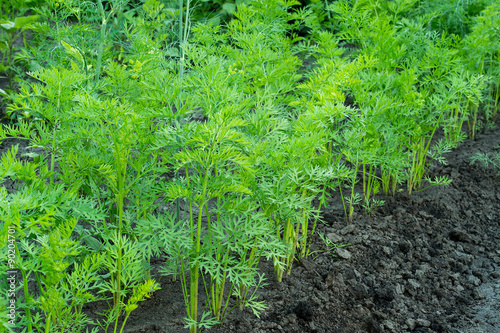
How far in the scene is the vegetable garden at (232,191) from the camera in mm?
1665

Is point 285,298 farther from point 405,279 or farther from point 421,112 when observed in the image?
point 421,112

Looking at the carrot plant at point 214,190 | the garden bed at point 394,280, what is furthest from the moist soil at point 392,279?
the carrot plant at point 214,190

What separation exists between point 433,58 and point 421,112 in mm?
364

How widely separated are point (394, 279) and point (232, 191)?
125 centimetres

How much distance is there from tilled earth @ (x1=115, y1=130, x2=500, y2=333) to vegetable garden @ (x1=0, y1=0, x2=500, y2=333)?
0.04ft

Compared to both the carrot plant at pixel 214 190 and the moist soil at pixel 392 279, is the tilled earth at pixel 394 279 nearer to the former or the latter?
the moist soil at pixel 392 279

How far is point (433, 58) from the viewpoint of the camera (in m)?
3.01

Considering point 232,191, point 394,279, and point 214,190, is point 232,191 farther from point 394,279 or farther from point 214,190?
point 394,279

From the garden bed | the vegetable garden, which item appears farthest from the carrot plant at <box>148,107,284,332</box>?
the garden bed

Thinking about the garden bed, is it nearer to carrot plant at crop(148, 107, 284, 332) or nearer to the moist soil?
the moist soil

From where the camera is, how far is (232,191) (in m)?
1.81

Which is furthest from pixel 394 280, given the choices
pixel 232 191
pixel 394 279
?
pixel 232 191

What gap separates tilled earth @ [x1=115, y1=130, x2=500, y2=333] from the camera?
2.15 meters

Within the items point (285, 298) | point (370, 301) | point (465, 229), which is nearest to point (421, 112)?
point (465, 229)
